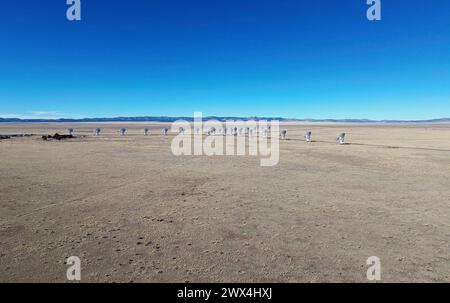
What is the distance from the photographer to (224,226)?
691 cm

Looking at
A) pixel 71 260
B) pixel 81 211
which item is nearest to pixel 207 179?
pixel 81 211

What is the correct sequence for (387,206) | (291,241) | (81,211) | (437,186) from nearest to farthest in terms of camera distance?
(291,241), (81,211), (387,206), (437,186)

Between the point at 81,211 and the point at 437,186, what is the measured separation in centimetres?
1073

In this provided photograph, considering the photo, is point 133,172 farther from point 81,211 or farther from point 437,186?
point 437,186

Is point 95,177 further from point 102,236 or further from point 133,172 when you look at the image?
point 102,236

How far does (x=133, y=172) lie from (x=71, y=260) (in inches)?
332

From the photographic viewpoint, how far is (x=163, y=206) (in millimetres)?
8445

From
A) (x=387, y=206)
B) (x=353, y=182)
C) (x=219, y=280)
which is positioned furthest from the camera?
(x=353, y=182)

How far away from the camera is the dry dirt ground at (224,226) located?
499 centimetres

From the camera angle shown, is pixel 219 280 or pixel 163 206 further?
pixel 163 206

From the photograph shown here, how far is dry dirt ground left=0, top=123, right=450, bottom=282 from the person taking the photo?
4.99 metres
